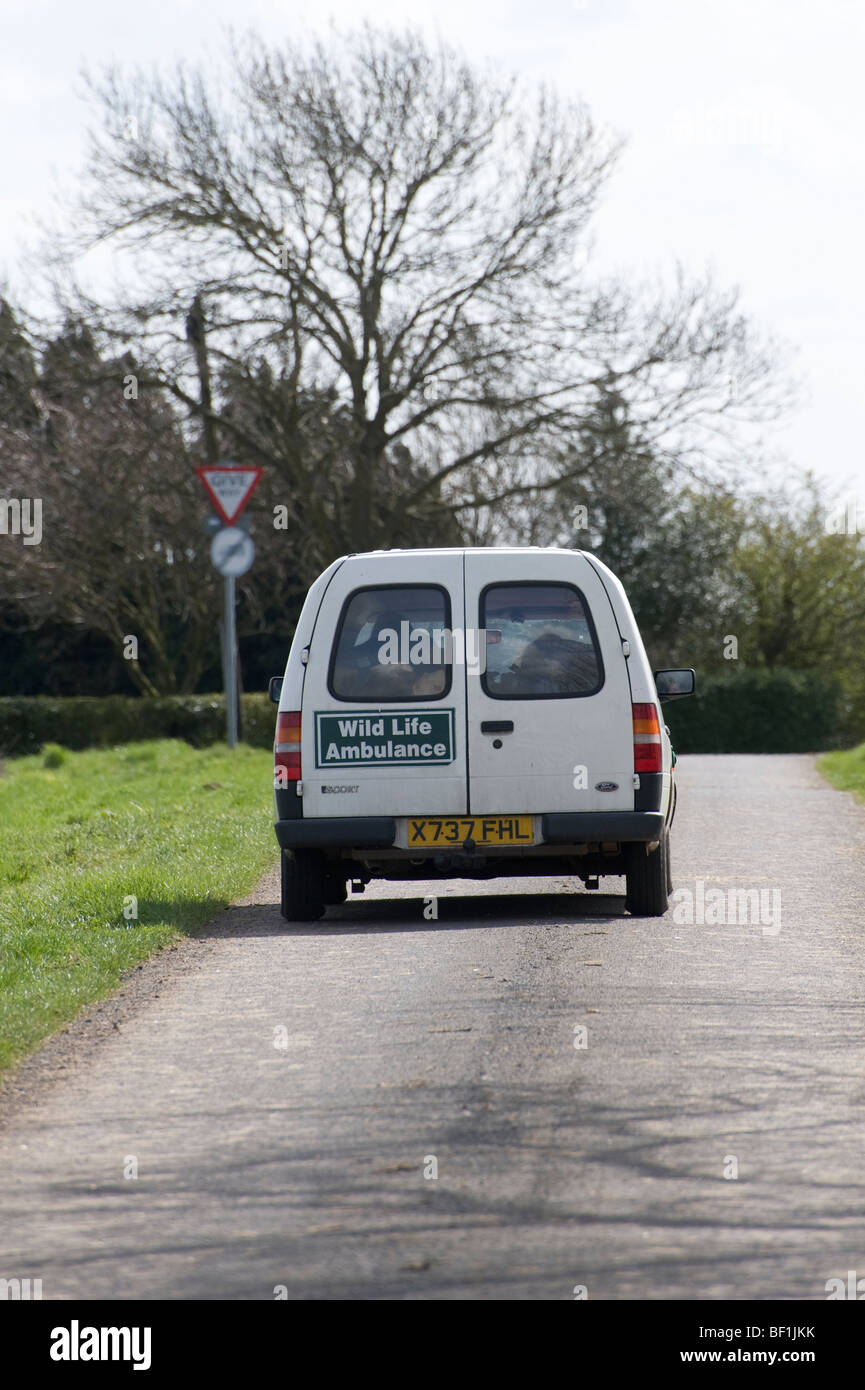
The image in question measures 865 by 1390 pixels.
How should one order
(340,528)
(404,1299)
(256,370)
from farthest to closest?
(340,528) → (256,370) → (404,1299)

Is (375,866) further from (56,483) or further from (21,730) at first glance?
(56,483)

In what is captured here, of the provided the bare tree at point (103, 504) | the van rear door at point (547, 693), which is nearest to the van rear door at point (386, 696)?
the van rear door at point (547, 693)

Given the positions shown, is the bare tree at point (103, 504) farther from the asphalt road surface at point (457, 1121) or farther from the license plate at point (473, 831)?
the asphalt road surface at point (457, 1121)

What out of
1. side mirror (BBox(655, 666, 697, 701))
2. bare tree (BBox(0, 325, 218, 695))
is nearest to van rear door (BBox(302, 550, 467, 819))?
side mirror (BBox(655, 666, 697, 701))

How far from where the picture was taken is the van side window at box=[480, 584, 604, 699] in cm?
1007

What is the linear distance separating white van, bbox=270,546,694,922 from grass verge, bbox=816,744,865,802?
8.89m

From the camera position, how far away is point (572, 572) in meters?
10.2

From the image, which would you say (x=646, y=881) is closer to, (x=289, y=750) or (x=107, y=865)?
(x=289, y=750)

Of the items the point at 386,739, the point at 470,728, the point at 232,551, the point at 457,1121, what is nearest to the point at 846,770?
the point at 232,551

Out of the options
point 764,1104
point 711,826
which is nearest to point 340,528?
point 711,826

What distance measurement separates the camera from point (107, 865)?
1250 centimetres

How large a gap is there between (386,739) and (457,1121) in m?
4.64

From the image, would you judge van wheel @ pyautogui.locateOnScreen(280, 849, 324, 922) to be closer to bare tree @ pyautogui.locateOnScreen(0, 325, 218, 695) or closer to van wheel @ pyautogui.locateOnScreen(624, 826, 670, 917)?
van wheel @ pyautogui.locateOnScreen(624, 826, 670, 917)

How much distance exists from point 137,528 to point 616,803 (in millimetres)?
22425
